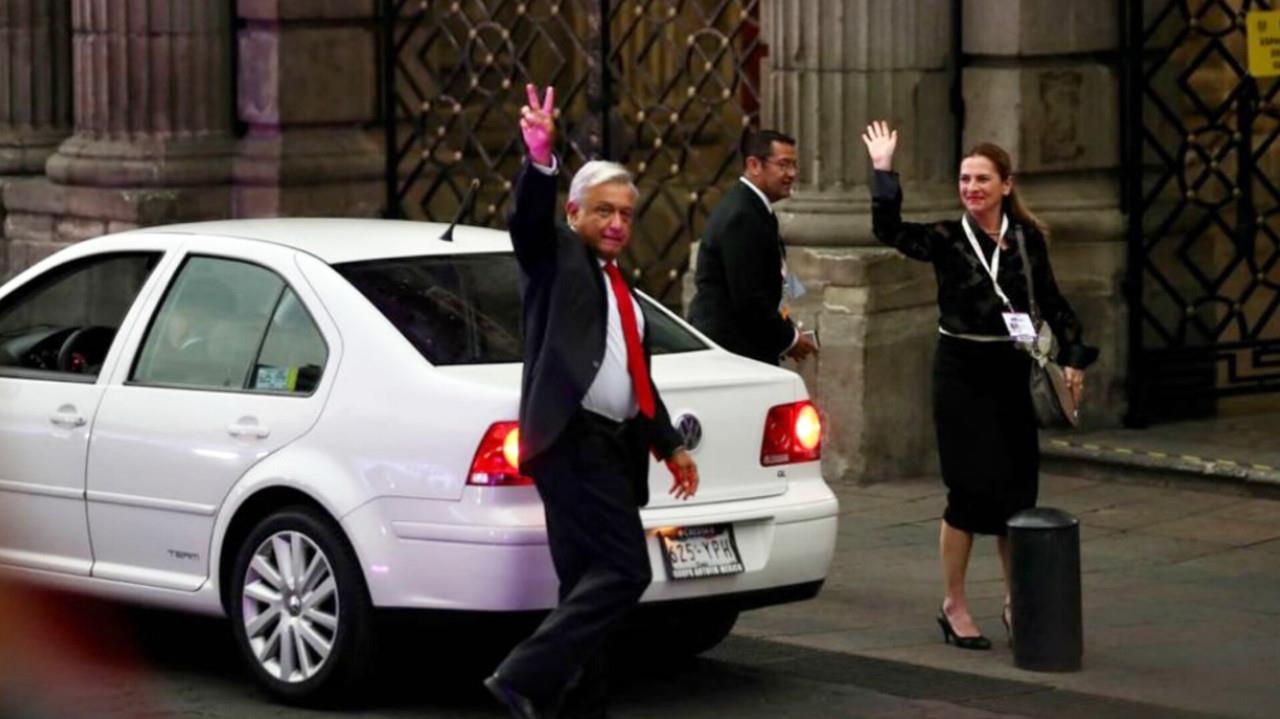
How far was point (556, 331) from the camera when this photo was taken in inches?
321

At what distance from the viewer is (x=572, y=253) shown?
27.1 feet

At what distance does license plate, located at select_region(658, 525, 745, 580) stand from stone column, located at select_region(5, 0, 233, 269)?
9.21 m

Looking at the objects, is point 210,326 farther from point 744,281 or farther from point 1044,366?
point 1044,366

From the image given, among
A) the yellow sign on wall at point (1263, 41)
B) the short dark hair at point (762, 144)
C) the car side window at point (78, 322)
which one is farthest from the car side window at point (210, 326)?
the yellow sign on wall at point (1263, 41)

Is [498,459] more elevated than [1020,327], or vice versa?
[1020,327]

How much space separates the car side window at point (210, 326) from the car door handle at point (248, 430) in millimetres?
172

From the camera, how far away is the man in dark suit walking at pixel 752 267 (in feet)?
34.7

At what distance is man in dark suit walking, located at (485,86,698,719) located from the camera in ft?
26.6

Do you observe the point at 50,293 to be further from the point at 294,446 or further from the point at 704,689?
the point at 704,689

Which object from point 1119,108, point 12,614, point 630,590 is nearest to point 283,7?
point 1119,108

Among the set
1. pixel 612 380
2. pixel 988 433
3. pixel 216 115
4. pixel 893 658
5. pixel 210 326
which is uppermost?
pixel 216 115

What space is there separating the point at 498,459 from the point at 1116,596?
3345 mm

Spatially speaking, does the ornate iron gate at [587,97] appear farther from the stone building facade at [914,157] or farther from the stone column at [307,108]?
the stone building facade at [914,157]

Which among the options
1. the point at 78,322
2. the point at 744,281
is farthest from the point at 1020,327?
the point at 78,322
